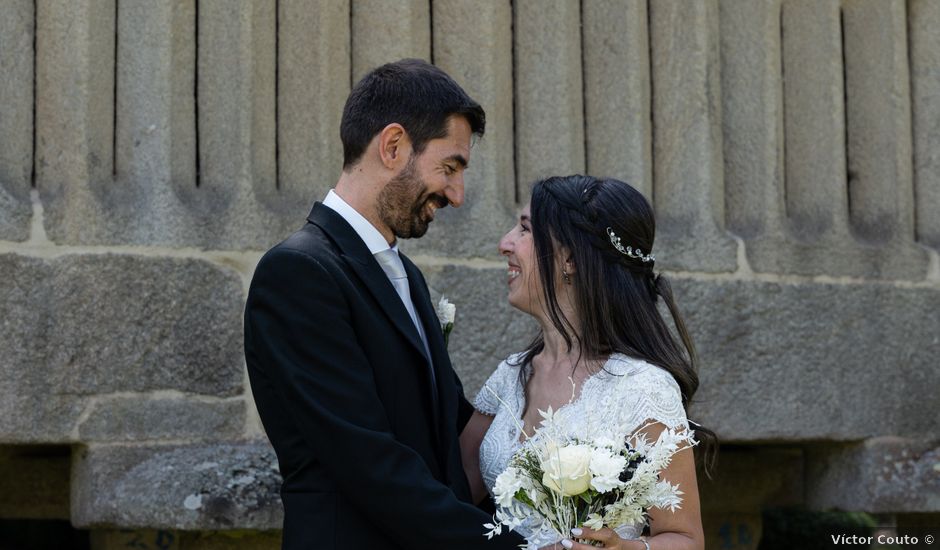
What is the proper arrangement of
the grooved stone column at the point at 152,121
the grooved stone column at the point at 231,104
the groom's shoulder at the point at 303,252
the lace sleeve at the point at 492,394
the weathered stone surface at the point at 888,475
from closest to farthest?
the groom's shoulder at the point at 303,252 → the lace sleeve at the point at 492,394 → the grooved stone column at the point at 152,121 → the grooved stone column at the point at 231,104 → the weathered stone surface at the point at 888,475

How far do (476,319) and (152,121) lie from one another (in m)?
1.17

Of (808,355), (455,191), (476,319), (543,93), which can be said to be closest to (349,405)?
(455,191)

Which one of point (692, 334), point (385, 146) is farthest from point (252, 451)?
point (692, 334)

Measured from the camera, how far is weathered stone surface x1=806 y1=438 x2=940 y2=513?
15.4 feet

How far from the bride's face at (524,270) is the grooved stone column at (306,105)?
2.90ft

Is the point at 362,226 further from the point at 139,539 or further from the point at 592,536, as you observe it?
the point at 139,539

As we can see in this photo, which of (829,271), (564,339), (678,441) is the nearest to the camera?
(678,441)

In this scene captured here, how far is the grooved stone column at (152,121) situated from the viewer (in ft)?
13.0

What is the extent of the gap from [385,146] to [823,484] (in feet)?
8.03

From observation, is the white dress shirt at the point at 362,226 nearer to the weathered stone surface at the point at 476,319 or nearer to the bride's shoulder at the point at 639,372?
the bride's shoulder at the point at 639,372

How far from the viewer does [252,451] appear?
4.05 meters

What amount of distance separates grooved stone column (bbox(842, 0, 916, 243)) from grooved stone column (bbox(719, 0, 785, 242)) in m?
0.32

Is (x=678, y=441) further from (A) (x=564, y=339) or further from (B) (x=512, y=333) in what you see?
(B) (x=512, y=333)

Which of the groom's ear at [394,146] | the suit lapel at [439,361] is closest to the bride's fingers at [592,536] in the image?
the suit lapel at [439,361]
